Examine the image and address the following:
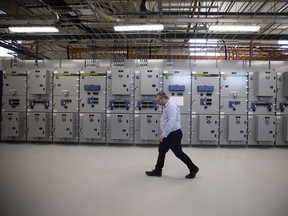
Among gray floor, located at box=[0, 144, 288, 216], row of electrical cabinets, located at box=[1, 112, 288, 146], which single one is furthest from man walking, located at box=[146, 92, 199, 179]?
row of electrical cabinets, located at box=[1, 112, 288, 146]

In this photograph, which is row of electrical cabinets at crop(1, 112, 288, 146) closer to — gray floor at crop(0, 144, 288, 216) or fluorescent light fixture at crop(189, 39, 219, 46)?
gray floor at crop(0, 144, 288, 216)

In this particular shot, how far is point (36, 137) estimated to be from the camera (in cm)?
812

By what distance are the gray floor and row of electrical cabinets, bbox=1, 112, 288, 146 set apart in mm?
1185

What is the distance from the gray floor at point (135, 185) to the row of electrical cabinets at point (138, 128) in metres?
1.18

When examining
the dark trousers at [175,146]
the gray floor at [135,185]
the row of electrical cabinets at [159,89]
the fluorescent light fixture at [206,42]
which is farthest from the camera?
the fluorescent light fixture at [206,42]

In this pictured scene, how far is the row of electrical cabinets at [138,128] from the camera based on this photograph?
767cm

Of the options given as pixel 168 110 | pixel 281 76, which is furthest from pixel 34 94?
pixel 281 76

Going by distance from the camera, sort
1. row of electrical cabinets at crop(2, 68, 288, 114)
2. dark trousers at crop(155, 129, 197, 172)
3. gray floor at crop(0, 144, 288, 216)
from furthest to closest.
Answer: row of electrical cabinets at crop(2, 68, 288, 114), dark trousers at crop(155, 129, 197, 172), gray floor at crop(0, 144, 288, 216)

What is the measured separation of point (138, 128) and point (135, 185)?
12.5 ft

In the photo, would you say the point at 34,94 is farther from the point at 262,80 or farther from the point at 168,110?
the point at 262,80

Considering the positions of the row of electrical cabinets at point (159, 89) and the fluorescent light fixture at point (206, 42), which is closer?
the row of electrical cabinets at point (159, 89)

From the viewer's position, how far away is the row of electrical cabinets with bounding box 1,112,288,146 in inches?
302

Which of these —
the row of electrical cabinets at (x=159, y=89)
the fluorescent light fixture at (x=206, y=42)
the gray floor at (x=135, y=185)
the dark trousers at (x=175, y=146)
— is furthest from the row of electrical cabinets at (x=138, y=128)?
the dark trousers at (x=175, y=146)

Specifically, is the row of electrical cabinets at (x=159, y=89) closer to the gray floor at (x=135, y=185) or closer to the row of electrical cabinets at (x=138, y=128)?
the row of electrical cabinets at (x=138, y=128)
